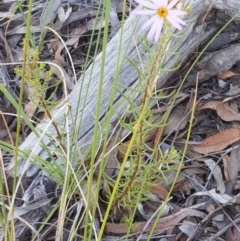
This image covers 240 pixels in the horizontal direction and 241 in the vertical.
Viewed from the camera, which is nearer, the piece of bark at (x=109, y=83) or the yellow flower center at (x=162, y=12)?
the yellow flower center at (x=162, y=12)

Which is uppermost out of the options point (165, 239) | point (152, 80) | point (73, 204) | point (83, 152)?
point (152, 80)

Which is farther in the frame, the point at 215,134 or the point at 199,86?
the point at 199,86

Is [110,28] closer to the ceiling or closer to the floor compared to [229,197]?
closer to the ceiling

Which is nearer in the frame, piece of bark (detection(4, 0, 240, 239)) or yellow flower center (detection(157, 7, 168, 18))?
yellow flower center (detection(157, 7, 168, 18))

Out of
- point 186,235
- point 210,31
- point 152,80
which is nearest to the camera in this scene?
point 152,80

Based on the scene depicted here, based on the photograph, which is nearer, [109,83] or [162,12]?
[162,12]

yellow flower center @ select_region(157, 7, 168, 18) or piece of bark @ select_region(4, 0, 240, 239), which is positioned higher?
yellow flower center @ select_region(157, 7, 168, 18)

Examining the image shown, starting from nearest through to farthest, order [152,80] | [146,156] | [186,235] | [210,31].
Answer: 1. [152,80]
2. [186,235]
3. [146,156]
4. [210,31]

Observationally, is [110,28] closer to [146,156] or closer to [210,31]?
[210,31]

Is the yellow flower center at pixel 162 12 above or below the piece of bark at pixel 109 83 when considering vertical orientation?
above

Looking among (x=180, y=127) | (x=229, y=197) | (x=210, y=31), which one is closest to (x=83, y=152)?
(x=180, y=127)

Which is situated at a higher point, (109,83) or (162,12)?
(162,12)
